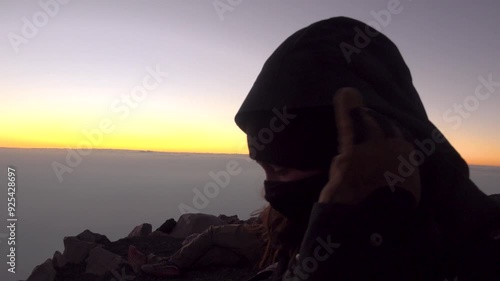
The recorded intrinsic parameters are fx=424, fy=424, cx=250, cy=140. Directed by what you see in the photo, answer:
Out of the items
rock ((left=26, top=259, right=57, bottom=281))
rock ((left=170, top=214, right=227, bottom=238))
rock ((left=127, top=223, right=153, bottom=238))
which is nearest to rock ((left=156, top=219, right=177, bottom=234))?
rock ((left=170, top=214, right=227, bottom=238))

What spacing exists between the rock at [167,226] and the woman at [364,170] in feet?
28.0

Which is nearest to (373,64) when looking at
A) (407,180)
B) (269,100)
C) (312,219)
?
(269,100)

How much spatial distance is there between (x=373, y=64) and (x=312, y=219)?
0.69 metres

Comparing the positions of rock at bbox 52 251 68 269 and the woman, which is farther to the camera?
rock at bbox 52 251 68 269

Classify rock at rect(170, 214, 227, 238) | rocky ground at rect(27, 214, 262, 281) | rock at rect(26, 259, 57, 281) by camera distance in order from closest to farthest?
rocky ground at rect(27, 214, 262, 281) → rock at rect(26, 259, 57, 281) → rock at rect(170, 214, 227, 238)

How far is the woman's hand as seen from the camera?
1194 mm

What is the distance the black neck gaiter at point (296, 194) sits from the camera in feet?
5.38

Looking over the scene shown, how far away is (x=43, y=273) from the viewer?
762 centimetres

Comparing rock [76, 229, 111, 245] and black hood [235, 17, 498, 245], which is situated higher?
black hood [235, 17, 498, 245]

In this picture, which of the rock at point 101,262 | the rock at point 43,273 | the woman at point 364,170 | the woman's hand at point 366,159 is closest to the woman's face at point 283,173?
the woman at point 364,170

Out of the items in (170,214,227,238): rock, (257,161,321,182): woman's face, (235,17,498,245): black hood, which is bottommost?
(170,214,227,238): rock

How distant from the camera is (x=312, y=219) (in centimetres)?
129

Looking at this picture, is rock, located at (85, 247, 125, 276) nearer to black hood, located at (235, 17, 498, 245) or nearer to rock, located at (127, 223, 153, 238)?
rock, located at (127, 223, 153, 238)

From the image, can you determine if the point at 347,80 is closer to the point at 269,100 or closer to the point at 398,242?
the point at 269,100
